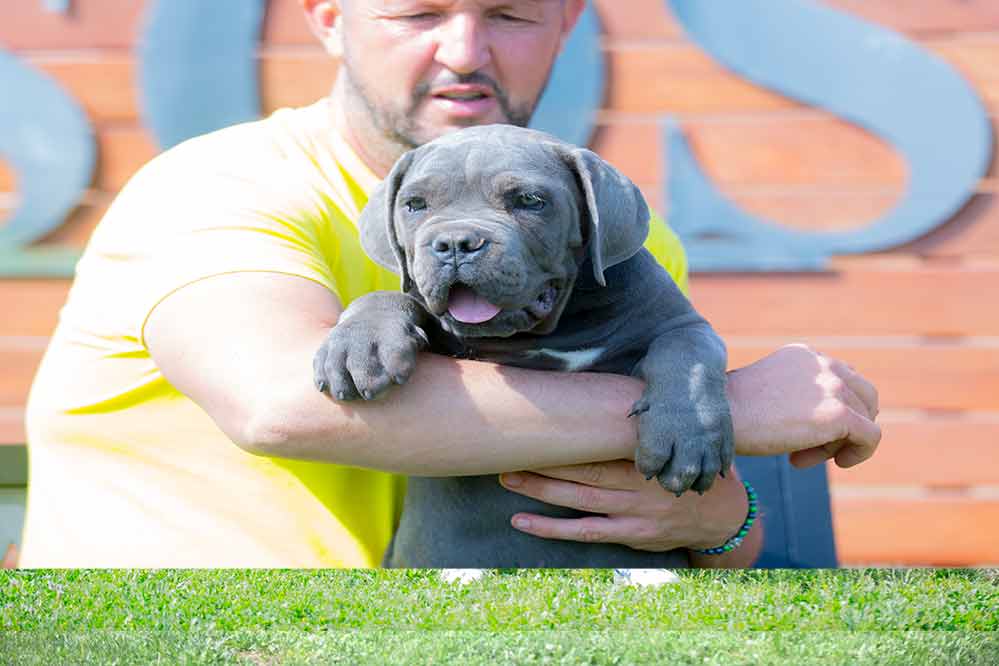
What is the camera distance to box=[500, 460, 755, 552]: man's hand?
7.63ft

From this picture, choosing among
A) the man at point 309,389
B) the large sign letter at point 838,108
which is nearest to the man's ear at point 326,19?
the man at point 309,389

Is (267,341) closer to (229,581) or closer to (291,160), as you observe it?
A: (229,581)

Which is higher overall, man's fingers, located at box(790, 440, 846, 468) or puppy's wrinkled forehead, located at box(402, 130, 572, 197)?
puppy's wrinkled forehead, located at box(402, 130, 572, 197)

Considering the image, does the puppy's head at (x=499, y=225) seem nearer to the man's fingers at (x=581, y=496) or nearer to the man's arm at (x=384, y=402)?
the man's arm at (x=384, y=402)

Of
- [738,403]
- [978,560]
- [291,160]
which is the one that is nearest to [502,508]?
[738,403]

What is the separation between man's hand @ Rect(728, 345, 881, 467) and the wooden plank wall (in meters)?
2.24

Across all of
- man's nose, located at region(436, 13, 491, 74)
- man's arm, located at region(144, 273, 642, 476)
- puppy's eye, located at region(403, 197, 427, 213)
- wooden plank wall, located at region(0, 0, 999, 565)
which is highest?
man's nose, located at region(436, 13, 491, 74)

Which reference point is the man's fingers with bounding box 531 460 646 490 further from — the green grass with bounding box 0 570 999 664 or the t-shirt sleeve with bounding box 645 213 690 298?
the t-shirt sleeve with bounding box 645 213 690 298

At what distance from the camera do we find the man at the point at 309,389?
7.00ft

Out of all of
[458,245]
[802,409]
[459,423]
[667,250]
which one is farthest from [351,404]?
[667,250]

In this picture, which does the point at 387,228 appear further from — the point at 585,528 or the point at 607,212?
the point at 585,528

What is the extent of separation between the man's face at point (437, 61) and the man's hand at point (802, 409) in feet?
2.61

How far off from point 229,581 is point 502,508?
2.00 ft

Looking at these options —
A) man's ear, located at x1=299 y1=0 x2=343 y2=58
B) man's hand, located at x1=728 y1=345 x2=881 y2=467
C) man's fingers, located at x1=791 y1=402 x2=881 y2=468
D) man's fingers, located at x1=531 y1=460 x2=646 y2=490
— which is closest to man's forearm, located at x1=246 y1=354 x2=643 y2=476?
man's fingers, located at x1=531 y1=460 x2=646 y2=490
